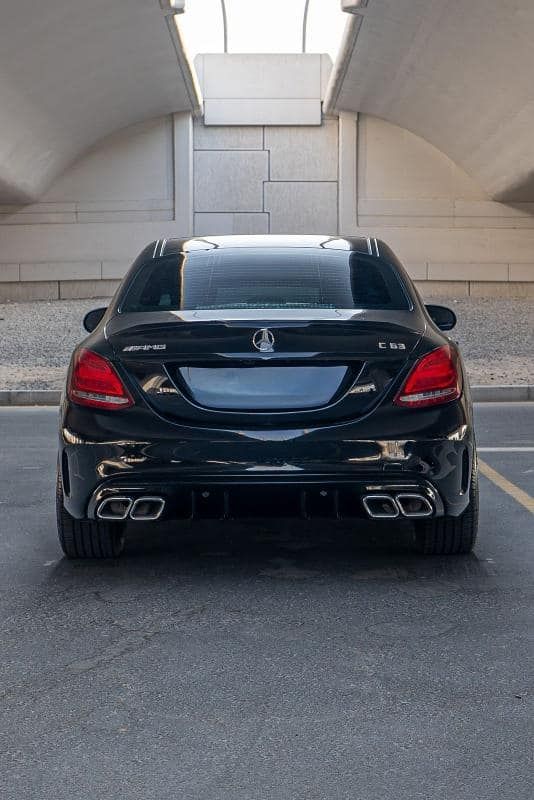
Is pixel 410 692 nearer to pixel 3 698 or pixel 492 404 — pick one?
pixel 3 698

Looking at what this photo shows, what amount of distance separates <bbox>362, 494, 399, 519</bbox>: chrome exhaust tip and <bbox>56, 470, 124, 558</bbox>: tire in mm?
1193

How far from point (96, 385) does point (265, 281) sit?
1.00m

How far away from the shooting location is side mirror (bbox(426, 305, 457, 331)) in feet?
22.7

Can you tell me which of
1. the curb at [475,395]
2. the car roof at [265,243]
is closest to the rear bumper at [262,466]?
the car roof at [265,243]

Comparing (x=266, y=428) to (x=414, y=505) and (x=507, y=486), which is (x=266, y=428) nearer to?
(x=414, y=505)

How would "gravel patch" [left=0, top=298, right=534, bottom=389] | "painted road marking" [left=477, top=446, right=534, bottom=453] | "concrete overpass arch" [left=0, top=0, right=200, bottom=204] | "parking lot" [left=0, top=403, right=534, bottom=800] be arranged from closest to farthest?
"parking lot" [left=0, top=403, right=534, bottom=800] → "painted road marking" [left=477, top=446, right=534, bottom=453] → "gravel patch" [left=0, top=298, right=534, bottom=389] → "concrete overpass arch" [left=0, top=0, right=200, bottom=204]

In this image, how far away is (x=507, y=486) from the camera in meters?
8.32

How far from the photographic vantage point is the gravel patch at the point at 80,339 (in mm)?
16453

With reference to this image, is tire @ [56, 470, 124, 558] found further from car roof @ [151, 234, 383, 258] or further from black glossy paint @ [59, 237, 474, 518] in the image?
car roof @ [151, 234, 383, 258]

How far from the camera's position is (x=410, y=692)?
4070 millimetres

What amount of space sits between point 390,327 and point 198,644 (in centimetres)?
168

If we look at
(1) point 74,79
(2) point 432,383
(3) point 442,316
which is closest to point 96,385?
(2) point 432,383

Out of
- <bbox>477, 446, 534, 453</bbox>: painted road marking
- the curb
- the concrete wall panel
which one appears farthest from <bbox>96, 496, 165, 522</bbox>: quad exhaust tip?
the concrete wall panel

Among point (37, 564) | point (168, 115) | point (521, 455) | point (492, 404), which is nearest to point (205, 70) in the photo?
point (168, 115)
